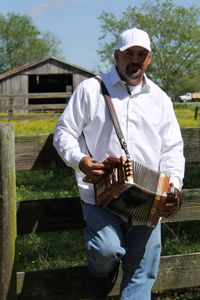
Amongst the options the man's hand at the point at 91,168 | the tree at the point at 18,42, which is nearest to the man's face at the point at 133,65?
the man's hand at the point at 91,168

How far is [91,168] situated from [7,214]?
680 millimetres

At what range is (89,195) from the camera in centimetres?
350

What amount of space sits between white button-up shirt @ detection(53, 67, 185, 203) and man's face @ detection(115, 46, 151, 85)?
0.16ft

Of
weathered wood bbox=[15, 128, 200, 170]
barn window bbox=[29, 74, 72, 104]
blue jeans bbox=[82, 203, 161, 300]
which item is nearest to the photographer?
blue jeans bbox=[82, 203, 161, 300]

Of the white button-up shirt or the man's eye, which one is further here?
the man's eye

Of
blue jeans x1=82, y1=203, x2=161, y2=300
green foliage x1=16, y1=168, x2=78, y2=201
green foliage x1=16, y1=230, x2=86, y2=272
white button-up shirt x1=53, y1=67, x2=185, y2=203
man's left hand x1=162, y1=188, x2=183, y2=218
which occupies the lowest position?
green foliage x1=16, y1=168, x2=78, y2=201

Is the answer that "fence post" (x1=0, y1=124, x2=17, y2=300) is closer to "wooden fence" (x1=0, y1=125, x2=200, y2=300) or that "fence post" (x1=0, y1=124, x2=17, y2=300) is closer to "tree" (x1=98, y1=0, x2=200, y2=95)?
"wooden fence" (x1=0, y1=125, x2=200, y2=300)

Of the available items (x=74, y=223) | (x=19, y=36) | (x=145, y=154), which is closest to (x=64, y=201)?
(x=74, y=223)

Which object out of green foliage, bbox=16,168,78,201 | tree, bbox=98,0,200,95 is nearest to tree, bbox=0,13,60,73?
tree, bbox=98,0,200,95

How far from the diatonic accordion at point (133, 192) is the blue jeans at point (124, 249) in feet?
0.32

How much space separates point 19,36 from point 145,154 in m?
86.2

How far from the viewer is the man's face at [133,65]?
3.56m

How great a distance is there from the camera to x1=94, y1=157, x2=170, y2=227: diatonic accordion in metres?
3.18

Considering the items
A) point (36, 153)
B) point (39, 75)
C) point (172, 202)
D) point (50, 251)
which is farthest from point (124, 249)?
point (39, 75)
